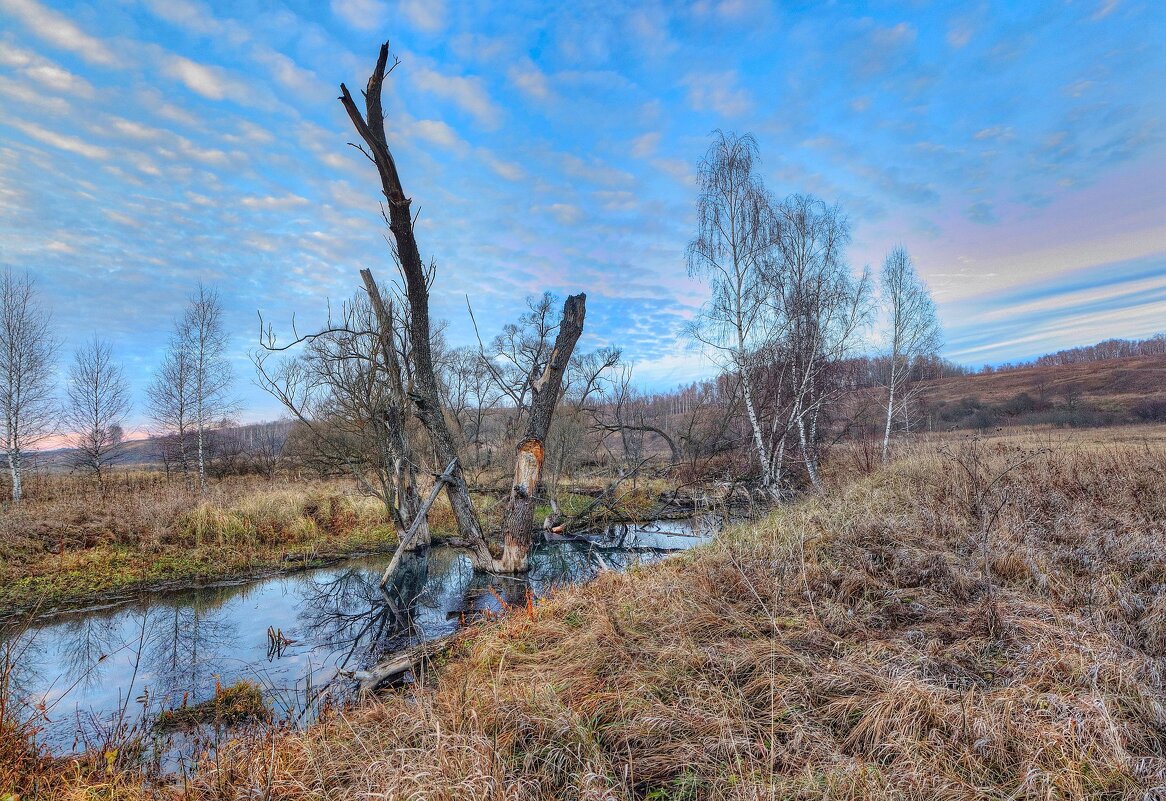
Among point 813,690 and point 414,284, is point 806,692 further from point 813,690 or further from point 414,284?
point 414,284

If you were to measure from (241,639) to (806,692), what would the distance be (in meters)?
7.01

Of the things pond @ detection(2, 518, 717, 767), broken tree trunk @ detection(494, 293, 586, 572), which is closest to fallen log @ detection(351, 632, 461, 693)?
pond @ detection(2, 518, 717, 767)

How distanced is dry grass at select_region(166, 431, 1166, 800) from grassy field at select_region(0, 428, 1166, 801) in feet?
0.05

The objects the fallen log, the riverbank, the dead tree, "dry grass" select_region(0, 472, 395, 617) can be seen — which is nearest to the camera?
the fallen log

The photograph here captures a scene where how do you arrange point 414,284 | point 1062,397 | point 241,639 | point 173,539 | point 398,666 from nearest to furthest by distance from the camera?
point 398,666, point 241,639, point 414,284, point 173,539, point 1062,397

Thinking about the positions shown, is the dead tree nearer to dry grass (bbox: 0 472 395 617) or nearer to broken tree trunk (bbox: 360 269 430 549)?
broken tree trunk (bbox: 360 269 430 549)

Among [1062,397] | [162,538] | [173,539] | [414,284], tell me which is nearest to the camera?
[414,284]

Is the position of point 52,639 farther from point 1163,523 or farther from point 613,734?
point 1163,523

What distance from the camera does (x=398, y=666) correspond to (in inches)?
183

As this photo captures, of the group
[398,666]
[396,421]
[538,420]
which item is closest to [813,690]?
[398,666]

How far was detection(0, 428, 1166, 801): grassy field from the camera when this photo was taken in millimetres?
2230

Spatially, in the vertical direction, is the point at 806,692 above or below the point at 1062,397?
below

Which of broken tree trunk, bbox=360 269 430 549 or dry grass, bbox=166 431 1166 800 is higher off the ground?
broken tree trunk, bbox=360 269 430 549

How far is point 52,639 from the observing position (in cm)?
638
